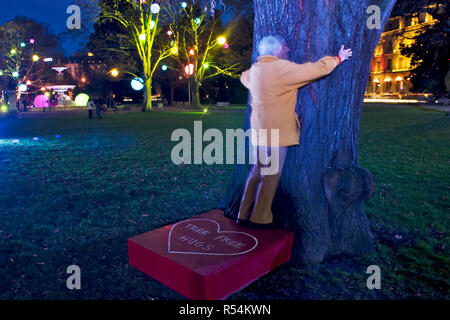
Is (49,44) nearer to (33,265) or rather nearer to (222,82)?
(222,82)

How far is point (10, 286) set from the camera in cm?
328

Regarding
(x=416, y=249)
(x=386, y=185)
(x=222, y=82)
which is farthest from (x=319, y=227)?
(x=222, y=82)

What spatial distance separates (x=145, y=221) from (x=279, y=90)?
8.78 feet

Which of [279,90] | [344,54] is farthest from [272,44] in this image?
[344,54]

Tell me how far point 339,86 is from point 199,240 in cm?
210

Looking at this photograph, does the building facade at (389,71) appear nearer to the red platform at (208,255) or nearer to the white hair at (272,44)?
the white hair at (272,44)

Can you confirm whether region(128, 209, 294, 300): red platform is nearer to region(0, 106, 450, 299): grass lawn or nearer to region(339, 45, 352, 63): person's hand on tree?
region(0, 106, 450, 299): grass lawn

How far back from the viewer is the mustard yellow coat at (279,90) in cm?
329

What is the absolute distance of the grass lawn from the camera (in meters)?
3.26

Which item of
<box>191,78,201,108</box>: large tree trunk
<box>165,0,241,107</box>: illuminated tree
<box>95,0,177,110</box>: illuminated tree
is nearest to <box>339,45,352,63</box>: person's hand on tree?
<box>95,0,177,110</box>: illuminated tree

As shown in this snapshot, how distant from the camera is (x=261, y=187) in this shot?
144 inches

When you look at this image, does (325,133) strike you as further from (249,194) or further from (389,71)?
(389,71)

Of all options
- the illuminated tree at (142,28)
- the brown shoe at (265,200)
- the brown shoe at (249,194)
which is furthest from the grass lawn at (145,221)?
the illuminated tree at (142,28)

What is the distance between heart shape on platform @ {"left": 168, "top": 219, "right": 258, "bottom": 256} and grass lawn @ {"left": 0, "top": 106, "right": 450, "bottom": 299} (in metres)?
0.38
